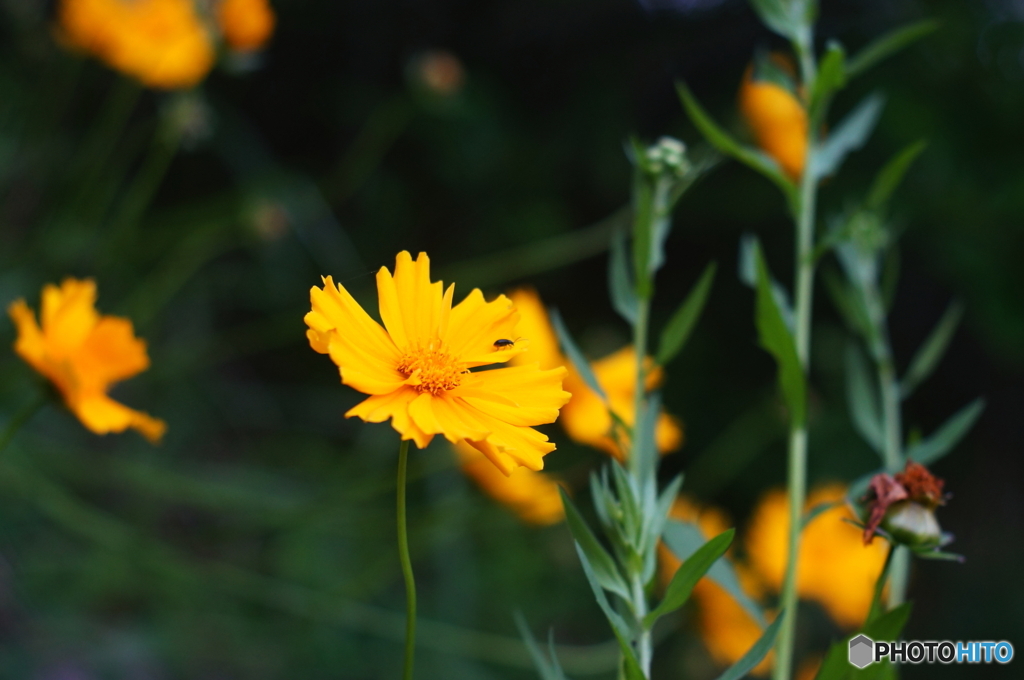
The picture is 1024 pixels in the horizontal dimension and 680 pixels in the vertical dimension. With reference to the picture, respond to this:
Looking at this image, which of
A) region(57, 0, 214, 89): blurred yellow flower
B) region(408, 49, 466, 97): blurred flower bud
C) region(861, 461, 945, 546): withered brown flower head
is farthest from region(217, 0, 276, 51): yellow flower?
region(861, 461, 945, 546): withered brown flower head

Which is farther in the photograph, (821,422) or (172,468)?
(821,422)

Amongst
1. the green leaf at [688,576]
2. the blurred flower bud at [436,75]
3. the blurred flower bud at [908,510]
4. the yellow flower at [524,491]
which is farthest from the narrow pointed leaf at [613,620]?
the blurred flower bud at [436,75]

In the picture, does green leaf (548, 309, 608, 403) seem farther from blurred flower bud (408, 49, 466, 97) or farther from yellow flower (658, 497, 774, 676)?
blurred flower bud (408, 49, 466, 97)

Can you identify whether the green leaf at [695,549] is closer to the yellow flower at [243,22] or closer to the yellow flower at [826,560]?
the yellow flower at [826,560]

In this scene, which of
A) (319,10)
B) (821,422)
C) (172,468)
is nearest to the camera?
(172,468)

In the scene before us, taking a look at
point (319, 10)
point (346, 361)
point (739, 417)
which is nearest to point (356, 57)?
point (319, 10)

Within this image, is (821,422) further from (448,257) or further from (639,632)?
(639,632)
